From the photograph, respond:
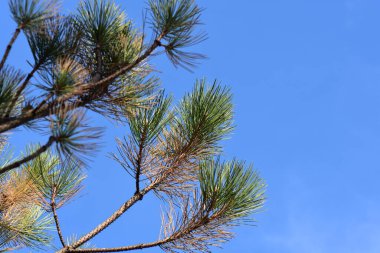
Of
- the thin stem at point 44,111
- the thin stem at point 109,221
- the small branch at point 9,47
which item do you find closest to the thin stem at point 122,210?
the thin stem at point 109,221

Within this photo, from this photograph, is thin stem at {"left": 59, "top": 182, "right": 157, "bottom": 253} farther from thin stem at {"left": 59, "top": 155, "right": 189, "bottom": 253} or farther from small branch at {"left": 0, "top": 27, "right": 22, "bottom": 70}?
small branch at {"left": 0, "top": 27, "right": 22, "bottom": 70}

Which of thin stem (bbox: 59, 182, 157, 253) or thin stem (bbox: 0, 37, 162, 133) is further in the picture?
thin stem (bbox: 59, 182, 157, 253)

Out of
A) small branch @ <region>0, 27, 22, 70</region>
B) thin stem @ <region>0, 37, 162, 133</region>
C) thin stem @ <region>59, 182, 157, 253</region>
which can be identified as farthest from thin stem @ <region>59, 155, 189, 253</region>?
small branch @ <region>0, 27, 22, 70</region>

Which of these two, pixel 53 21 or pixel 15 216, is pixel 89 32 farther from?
pixel 15 216

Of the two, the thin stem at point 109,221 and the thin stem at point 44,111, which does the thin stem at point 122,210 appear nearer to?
the thin stem at point 109,221

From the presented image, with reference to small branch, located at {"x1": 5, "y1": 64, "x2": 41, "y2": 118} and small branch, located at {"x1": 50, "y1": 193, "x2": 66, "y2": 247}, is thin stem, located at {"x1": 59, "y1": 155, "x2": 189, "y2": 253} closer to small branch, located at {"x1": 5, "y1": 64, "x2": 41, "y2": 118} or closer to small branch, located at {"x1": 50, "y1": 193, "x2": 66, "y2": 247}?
small branch, located at {"x1": 50, "y1": 193, "x2": 66, "y2": 247}

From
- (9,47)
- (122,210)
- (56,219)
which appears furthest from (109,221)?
(9,47)

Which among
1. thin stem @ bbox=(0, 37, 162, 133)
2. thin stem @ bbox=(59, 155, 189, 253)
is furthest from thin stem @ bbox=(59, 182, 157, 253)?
→ thin stem @ bbox=(0, 37, 162, 133)

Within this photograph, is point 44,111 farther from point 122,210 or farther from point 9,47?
Result: point 122,210

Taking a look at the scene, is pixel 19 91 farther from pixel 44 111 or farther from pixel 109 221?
pixel 109 221

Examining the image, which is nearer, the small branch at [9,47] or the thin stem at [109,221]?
the small branch at [9,47]

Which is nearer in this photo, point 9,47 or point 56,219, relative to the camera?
point 9,47

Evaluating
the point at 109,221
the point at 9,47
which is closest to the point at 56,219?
the point at 109,221

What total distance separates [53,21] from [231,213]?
2.81ft
